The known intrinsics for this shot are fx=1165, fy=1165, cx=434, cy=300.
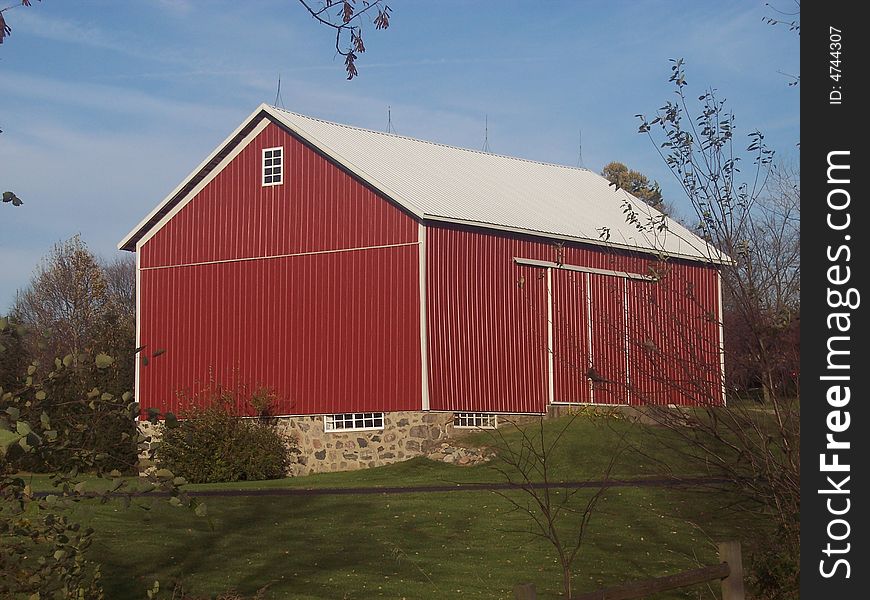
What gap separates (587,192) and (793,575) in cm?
2725

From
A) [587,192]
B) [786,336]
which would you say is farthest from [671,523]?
[587,192]

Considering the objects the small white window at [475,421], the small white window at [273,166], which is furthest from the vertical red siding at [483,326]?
the small white window at [273,166]

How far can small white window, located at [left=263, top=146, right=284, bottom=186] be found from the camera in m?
29.9

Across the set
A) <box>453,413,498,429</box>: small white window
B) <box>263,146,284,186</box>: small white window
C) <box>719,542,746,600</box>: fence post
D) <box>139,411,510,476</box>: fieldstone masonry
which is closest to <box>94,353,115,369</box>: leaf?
<box>719,542,746,600</box>: fence post

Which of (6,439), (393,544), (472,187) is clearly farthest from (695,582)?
(472,187)

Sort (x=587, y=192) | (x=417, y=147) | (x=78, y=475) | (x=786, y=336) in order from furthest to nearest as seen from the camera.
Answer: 1. (x=587, y=192)
2. (x=417, y=147)
3. (x=786, y=336)
4. (x=78, y=475)

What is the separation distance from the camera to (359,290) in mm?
28469

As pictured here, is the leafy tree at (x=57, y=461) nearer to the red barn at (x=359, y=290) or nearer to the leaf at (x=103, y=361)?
the leaf at (x=103, y=361)

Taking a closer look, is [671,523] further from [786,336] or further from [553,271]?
[553,271]

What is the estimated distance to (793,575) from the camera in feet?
33.7

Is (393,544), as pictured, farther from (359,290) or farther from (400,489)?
(359,290)

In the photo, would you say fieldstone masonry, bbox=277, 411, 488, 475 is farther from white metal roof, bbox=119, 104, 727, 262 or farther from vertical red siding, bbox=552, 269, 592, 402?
white metal roof, bbox=119, 104, 727, 262

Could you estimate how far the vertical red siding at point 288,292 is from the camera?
2797cm

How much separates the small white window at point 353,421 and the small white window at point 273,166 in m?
6.22
